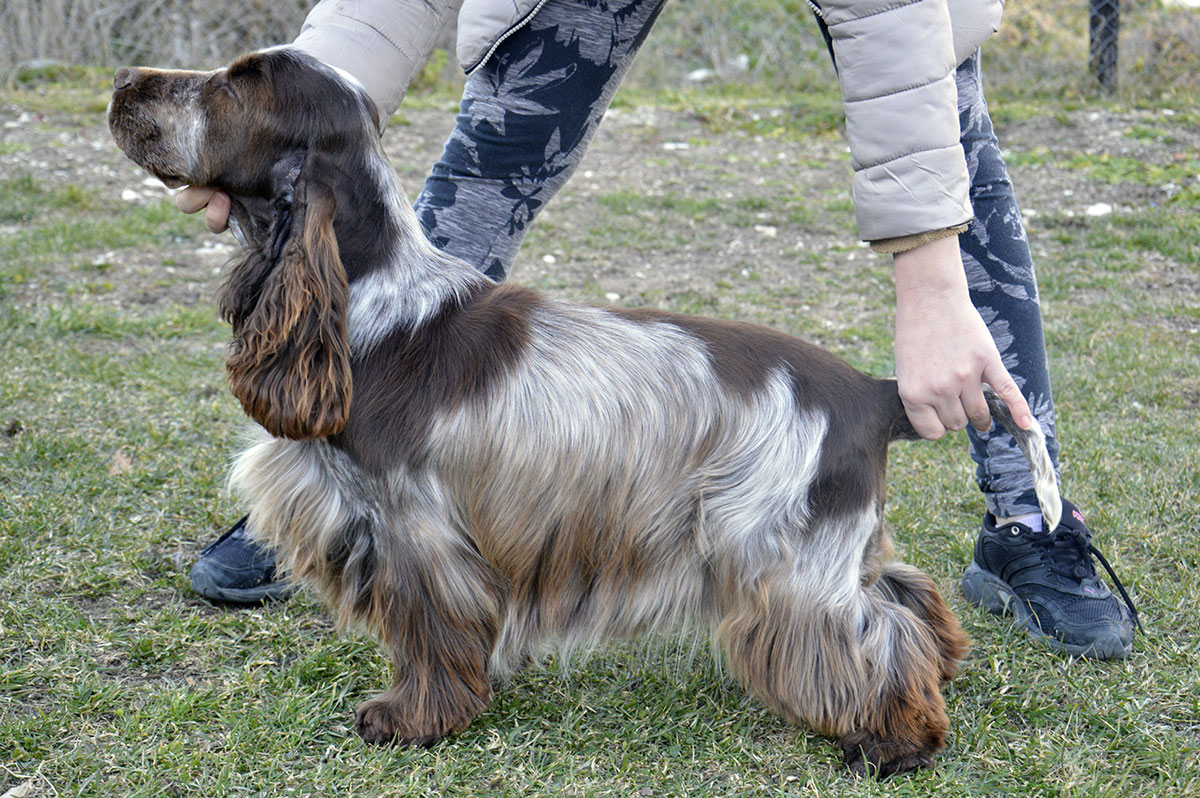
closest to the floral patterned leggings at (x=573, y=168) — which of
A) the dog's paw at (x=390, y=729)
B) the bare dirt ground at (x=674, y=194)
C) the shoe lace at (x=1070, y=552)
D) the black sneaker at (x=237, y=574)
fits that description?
the shoe lace at (x=1070, y=552)

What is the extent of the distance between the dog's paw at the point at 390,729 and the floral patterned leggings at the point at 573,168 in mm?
1339

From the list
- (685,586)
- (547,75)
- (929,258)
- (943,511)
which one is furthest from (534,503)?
(943,511)

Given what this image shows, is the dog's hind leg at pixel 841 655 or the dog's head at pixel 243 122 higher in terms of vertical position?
the dog's head at pixel 243 122

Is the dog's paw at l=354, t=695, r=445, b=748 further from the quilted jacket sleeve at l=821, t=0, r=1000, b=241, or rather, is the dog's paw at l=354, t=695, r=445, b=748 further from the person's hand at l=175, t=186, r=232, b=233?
the quilted jacket sleeve at l=821, t=0, r=1000, b=241

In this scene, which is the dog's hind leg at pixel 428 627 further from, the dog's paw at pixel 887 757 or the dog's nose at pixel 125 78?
the dog's nose at pixel 125 78

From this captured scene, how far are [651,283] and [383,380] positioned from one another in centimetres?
374

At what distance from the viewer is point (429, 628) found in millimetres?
2439

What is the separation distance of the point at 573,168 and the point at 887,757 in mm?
1881

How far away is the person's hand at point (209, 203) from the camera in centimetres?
255

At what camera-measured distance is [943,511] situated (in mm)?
3664

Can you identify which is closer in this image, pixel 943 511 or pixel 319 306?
pixel 319 306

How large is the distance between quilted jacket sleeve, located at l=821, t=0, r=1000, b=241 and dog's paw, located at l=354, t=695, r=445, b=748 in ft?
4.74

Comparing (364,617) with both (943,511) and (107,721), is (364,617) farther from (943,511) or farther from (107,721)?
(943,511)

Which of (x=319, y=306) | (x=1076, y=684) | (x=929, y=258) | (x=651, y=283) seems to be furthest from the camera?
(x=651, y=283)
